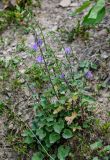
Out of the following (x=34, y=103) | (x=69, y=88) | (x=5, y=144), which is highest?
(x=69, y=88)

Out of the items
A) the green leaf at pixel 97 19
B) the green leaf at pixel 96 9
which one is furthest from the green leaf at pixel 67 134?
the green leaf at pixel 97 19

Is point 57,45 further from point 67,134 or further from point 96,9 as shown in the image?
point 67,134

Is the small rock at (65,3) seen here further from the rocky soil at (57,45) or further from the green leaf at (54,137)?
the green leaf at (54,137)

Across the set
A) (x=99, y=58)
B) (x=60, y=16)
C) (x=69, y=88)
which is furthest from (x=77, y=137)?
(x=60, y=16)

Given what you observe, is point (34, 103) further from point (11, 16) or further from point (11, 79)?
point (11, 16)

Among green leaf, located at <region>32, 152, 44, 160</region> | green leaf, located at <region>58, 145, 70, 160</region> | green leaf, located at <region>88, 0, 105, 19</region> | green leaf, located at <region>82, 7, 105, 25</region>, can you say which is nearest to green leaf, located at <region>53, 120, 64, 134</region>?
green leaf, located at <region>58, 145, 70, 160</region>

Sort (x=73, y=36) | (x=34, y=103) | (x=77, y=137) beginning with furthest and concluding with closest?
(x=73, y=36) < (x=34, y=103) < (x=77, y=137)

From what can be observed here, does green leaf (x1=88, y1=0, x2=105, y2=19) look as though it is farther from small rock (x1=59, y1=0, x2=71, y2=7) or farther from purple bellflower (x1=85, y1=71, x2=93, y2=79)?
small rock (x1=59, y1=0, x2=71, y2=7)

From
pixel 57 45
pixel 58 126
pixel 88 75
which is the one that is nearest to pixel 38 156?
pixel 58 126
